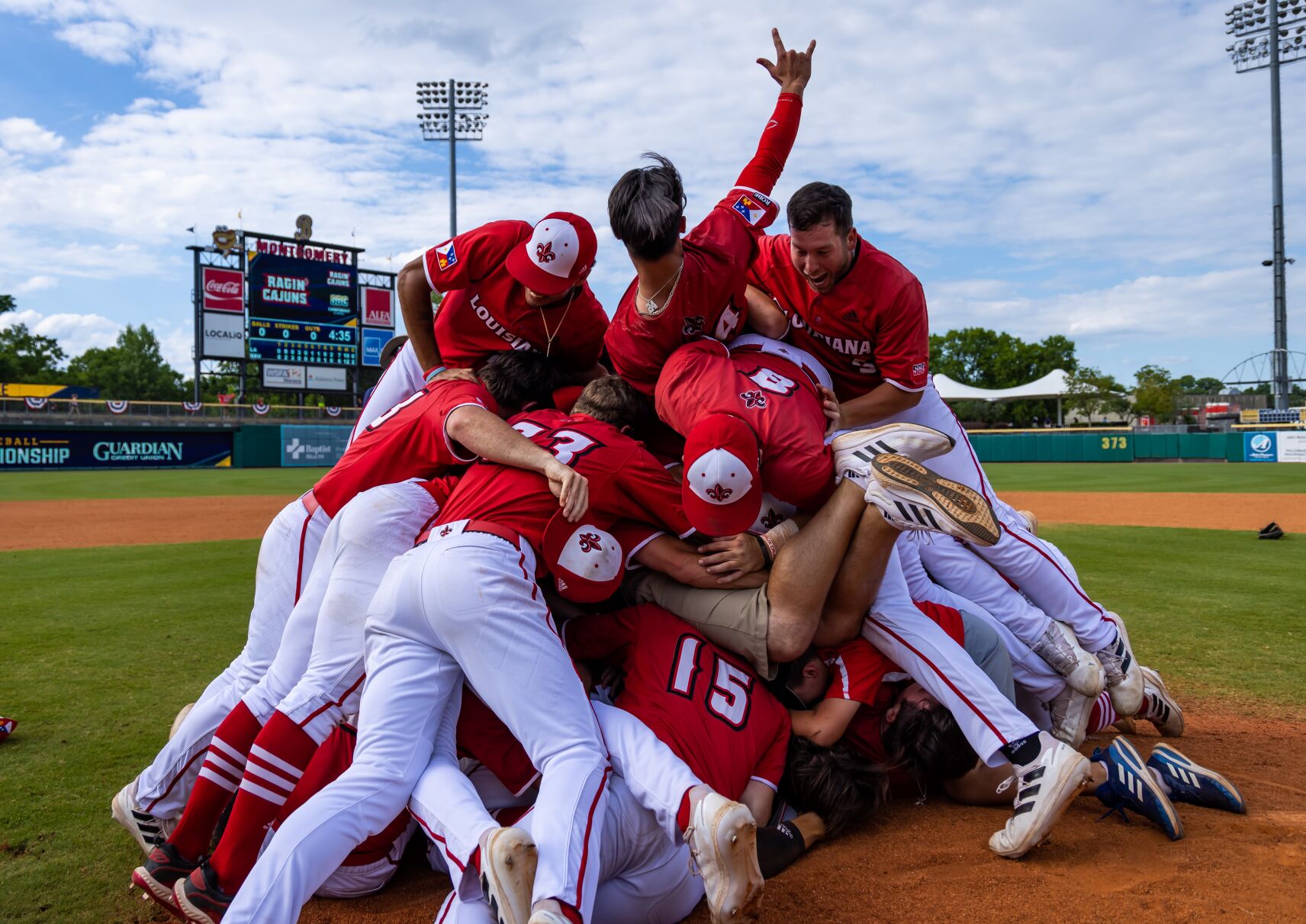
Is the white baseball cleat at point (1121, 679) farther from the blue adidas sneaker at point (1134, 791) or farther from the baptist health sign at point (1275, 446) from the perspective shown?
the baptist health sign at point (1275, 446)

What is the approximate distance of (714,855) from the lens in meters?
2.46

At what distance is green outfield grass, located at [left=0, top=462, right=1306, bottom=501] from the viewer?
857 inches

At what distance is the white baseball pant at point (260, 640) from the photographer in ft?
11.4

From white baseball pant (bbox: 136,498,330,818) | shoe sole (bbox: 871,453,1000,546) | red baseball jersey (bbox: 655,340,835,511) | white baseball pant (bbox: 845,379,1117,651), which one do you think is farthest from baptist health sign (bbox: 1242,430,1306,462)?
white baseball pant (bbox: 136,498,330,818)

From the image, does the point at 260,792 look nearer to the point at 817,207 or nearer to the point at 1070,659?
the point at 817,207

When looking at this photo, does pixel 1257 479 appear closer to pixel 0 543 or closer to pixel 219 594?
pixel 219 594

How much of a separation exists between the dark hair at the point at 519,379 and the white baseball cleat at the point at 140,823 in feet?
6.86

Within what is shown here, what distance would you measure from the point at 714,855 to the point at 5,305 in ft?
207

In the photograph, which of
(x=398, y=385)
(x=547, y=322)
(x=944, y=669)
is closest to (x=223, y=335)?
(x=398, y=385)

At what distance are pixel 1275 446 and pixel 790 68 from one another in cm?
3597

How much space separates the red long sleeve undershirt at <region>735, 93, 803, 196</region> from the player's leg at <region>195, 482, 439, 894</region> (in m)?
2.12

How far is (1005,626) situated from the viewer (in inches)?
166

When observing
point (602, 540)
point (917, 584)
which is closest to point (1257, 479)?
point (917, 584)

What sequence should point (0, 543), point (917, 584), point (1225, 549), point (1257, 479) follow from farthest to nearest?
point (1257, 479), point (0, 543), point (1225, 549), point (917, 584)
